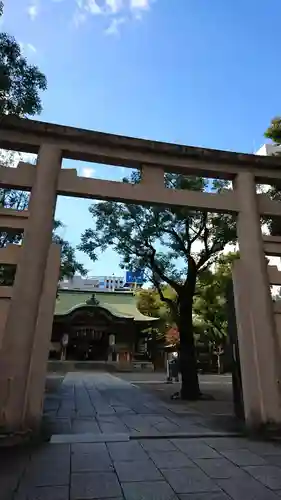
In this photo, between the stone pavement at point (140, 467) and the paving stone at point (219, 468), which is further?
the paving stone at point (219, 468)

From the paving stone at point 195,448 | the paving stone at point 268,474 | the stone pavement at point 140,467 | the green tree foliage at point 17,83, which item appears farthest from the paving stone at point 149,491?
the green tree foliage at point 17,83

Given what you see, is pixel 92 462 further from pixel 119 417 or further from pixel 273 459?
pixel 119 417

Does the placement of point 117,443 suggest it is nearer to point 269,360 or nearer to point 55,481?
point 55,481

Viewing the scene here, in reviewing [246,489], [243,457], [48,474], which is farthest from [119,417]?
[246,489]

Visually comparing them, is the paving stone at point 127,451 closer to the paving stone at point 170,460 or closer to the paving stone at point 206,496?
the paving stone at point 170,460

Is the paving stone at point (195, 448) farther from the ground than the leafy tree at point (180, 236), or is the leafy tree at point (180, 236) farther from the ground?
the leafy tree at point (180, 236)

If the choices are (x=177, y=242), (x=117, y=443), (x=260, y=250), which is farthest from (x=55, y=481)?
(x=177, y=242)

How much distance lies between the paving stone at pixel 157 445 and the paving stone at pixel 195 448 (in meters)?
0.08

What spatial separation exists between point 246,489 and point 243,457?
3.08 ft

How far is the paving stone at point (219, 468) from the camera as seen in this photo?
119 inches

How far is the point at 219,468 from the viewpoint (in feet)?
10.6

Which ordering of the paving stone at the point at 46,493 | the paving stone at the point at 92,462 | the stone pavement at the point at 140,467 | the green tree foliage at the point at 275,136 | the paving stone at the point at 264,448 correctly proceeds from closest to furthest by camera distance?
the paving stone at the point at 46,493 < the stone pavement at the point at 140,467 < the paving stone at the point at 92,462 < the paving stone at the point at 264,448 < the green tree foliage at the point at 275,136

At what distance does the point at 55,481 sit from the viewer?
9.21ft

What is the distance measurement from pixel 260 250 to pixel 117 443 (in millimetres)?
3373
